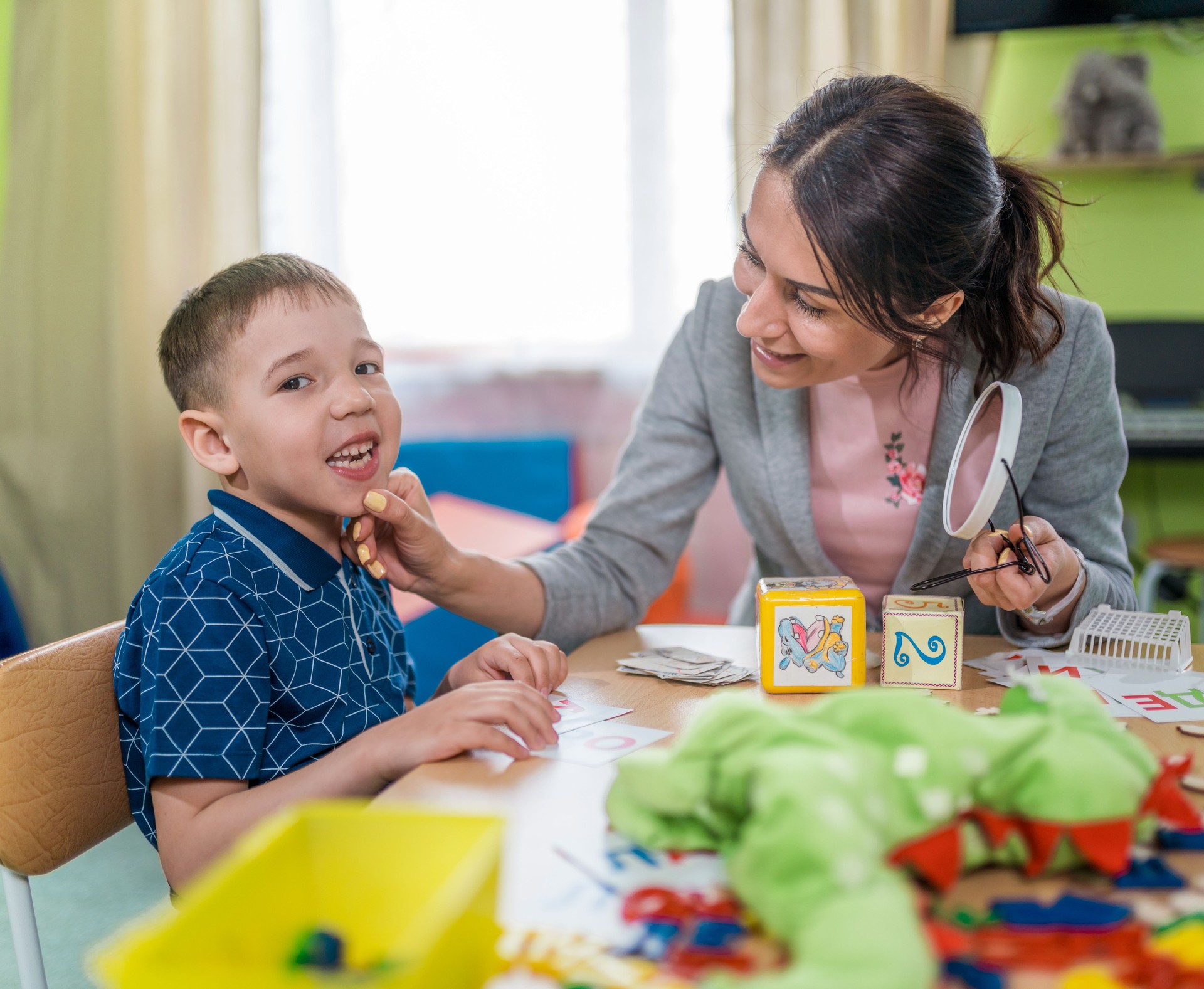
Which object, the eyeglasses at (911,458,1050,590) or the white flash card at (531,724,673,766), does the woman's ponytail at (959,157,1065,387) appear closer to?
the eyeglasses at (911,458,1050,590)

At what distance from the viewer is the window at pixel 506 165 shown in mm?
2836

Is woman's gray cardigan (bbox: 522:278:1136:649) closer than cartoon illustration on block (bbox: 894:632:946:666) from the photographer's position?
No

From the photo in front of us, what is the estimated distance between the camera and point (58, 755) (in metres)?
0.85

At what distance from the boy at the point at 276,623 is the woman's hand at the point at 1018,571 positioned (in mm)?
414

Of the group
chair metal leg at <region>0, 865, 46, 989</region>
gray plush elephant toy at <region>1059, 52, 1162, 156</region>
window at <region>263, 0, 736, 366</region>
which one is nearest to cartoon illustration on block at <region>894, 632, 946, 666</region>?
chair metal leg at <region>0, 865, 46, 989</region>

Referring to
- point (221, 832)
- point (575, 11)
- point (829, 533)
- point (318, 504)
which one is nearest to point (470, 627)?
point (829, 533)

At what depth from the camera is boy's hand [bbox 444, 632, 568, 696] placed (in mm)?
943

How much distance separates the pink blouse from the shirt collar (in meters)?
0.62

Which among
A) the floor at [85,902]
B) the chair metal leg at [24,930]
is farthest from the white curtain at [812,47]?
the chair metal leg at [24,930]

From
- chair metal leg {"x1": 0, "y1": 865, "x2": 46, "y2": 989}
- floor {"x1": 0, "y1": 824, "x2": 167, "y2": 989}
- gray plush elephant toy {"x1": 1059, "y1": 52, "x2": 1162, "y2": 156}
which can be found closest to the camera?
chair metal leg {"x1": 0, "y1": 865, "x2": 46, "y2": 989}

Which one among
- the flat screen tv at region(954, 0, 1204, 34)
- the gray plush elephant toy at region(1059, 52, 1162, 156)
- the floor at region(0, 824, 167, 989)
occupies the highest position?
the flat screen tv at region(954, 0, 1204, 34)

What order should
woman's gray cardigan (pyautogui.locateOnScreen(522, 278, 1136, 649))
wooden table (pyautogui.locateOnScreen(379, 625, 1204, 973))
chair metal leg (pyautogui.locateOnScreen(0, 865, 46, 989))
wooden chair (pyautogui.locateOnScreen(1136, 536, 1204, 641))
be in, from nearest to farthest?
wooden table (pyautogui.locateOnScreen(379, 625, 1204, 973)), chair metal leg (pyautogui.locateOnScreen(0, 865, 46, 989)), woman's gray cardigan (pyautogui.locateOnScreen(522, 278, 1136, 649)), wooden chair (pyautogui.locateOnScreen(1136, 536, 1204, 641))

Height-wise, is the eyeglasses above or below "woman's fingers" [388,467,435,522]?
below

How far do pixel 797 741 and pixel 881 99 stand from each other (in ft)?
2.46
